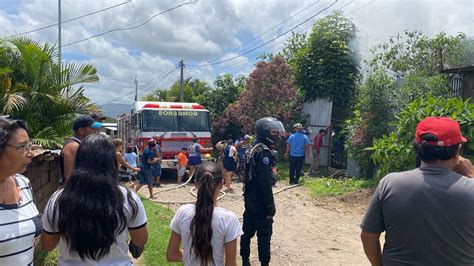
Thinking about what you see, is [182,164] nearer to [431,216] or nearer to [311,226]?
[311,226]

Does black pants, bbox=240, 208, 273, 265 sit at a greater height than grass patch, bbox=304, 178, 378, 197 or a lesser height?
greater

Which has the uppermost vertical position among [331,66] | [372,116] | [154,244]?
[331,66]

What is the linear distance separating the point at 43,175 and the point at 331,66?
1293 cm

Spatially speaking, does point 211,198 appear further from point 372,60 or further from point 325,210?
point 372,60

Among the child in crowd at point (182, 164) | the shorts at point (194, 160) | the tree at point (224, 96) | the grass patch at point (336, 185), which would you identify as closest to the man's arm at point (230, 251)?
the grass patch at point (336, 185)

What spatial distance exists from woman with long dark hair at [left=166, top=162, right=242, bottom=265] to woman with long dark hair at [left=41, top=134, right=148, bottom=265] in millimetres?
511

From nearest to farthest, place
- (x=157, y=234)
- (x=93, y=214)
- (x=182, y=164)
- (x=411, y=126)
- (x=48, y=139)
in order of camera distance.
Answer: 1. (x=93, y=214)
2. (x=48, y=139)
3. (x=157, y=234)
4. (x=411, y=126)
5. (x=182, y=164)

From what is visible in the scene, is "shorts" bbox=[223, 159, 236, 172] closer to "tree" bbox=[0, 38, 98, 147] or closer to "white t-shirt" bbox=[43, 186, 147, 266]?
"tree" bbox=[0, 38, 98, 147]

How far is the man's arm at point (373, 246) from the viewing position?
2.58 m

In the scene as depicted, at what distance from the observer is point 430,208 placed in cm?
235

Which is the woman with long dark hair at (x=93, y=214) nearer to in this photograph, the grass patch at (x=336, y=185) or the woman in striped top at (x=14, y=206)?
→ the woman in striped top at (x=14, y=206)

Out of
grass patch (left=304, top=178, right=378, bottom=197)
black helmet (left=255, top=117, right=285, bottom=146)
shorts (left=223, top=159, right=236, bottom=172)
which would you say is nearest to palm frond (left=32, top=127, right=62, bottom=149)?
black helmet (left=255, top=117, right=285, bottom=146)

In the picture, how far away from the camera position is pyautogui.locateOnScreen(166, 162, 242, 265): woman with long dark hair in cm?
292

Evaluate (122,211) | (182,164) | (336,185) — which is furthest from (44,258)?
(182,164)
